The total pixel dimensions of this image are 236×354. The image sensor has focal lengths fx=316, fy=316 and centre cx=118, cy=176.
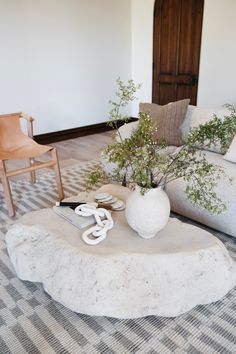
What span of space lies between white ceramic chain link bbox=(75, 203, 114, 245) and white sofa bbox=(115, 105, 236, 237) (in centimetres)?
79

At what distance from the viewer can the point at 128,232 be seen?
1.58m

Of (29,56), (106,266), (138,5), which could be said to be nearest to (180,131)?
(106,266)

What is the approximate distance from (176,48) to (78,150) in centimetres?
212

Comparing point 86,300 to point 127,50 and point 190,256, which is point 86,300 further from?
point 127,50

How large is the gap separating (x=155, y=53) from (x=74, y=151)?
2.13 m

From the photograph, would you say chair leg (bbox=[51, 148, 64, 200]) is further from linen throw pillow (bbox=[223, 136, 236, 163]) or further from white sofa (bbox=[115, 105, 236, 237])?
linen throw pillow (bbox=[223, 136, 236, 163])

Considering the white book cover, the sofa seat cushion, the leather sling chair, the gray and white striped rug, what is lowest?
the gray and white striped rug

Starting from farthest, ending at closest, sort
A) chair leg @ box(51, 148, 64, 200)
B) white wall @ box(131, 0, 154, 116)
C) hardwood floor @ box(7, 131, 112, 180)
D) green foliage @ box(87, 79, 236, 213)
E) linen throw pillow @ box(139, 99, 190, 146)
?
white wall @ box(131, 0, 154, 116) → hardwood floor @ box(7, 131, 112, 180) → linen throw pillow @ box(139, 99, 190, 146) → chair leg @ box(51, 148, 64, 200) → green foliage @ box(87, 79, 236, 213)

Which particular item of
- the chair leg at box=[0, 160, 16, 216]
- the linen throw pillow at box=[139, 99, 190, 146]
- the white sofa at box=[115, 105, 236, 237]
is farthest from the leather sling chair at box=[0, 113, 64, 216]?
the linen throw pillow at box=[139, 99, 190, 146]

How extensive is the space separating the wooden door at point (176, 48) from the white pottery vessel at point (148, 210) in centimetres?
354

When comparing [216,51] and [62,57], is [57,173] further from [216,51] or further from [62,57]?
[216,51]

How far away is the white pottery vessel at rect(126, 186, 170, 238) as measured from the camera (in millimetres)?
1419

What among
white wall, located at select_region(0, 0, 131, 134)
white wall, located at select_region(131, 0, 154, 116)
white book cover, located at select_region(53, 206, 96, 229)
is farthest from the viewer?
white wall, located at select_region(131, 0, 154, 116)

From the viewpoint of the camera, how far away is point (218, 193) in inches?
80.4
